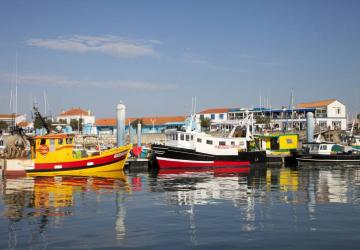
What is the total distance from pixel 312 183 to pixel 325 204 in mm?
9662

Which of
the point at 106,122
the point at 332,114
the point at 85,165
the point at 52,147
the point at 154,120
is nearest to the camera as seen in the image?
the point at 52,147

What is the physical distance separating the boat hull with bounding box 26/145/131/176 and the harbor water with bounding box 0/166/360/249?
560 cm

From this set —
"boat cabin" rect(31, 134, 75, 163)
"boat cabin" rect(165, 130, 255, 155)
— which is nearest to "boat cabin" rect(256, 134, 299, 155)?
"boat cabin" rect(165, 130, 255, 155)

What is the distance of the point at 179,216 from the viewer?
17.8m

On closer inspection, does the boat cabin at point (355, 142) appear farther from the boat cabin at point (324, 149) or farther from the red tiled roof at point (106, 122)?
the red tiled roof at point (106, 122)

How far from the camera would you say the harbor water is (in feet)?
44.9

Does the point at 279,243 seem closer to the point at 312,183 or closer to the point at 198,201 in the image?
the point at 198,201

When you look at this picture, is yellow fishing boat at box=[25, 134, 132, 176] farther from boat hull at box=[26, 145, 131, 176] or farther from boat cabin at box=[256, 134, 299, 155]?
boat cabin at box=[256, 134, 299, 155]

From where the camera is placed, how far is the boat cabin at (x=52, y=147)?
115 feet

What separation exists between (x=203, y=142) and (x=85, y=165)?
540 inches

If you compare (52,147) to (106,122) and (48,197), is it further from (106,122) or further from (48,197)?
(106,122)

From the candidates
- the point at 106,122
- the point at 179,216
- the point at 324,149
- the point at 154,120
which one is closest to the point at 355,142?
the point at 324,149

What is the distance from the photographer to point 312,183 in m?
30.0

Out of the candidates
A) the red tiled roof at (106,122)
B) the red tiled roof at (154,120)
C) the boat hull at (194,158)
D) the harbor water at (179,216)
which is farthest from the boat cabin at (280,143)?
the red tiled roof at (106,122)
